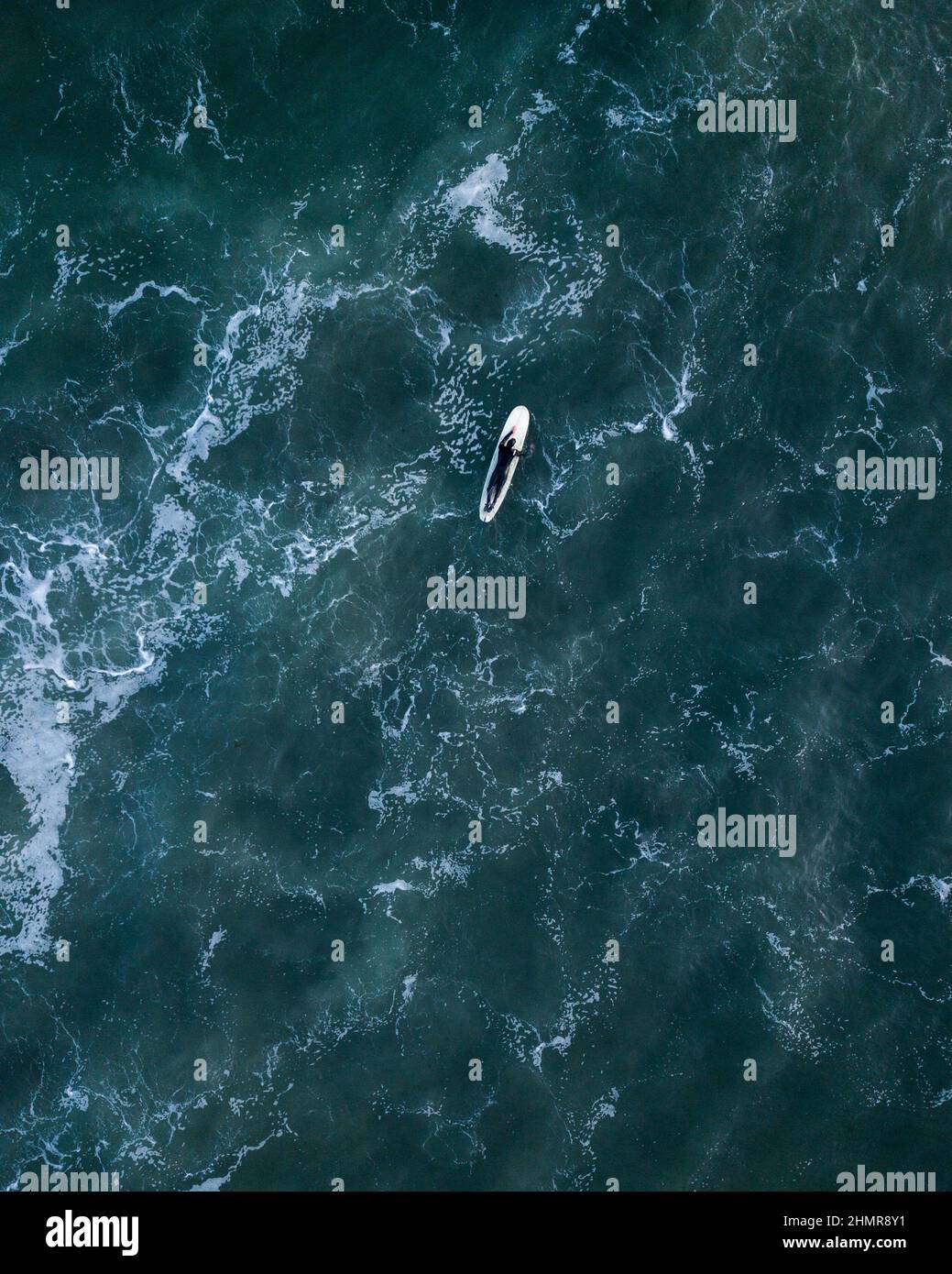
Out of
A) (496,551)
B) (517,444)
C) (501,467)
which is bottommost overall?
(496,551)

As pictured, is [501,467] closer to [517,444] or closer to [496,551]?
→ [517,444]

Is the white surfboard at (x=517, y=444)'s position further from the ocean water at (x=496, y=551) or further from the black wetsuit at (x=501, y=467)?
the ocean water at (x=496, y=551)

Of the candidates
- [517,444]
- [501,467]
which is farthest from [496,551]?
[517,444]

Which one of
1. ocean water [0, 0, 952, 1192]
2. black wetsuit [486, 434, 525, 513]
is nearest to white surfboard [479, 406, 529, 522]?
black wetsuit [486, 434, 525, 513]

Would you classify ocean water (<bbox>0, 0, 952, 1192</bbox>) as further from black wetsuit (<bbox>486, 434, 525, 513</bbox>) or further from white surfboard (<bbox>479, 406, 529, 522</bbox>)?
black wetsuit (<bbox>486, 434, 525, 513</bbox>)

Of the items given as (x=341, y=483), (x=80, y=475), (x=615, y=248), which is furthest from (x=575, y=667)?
(x=80, y=475)

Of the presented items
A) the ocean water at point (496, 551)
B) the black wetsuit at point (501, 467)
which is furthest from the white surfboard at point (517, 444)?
the ocean water at point (496, 551)

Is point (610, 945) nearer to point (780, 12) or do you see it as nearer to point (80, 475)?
point (80, 475)
